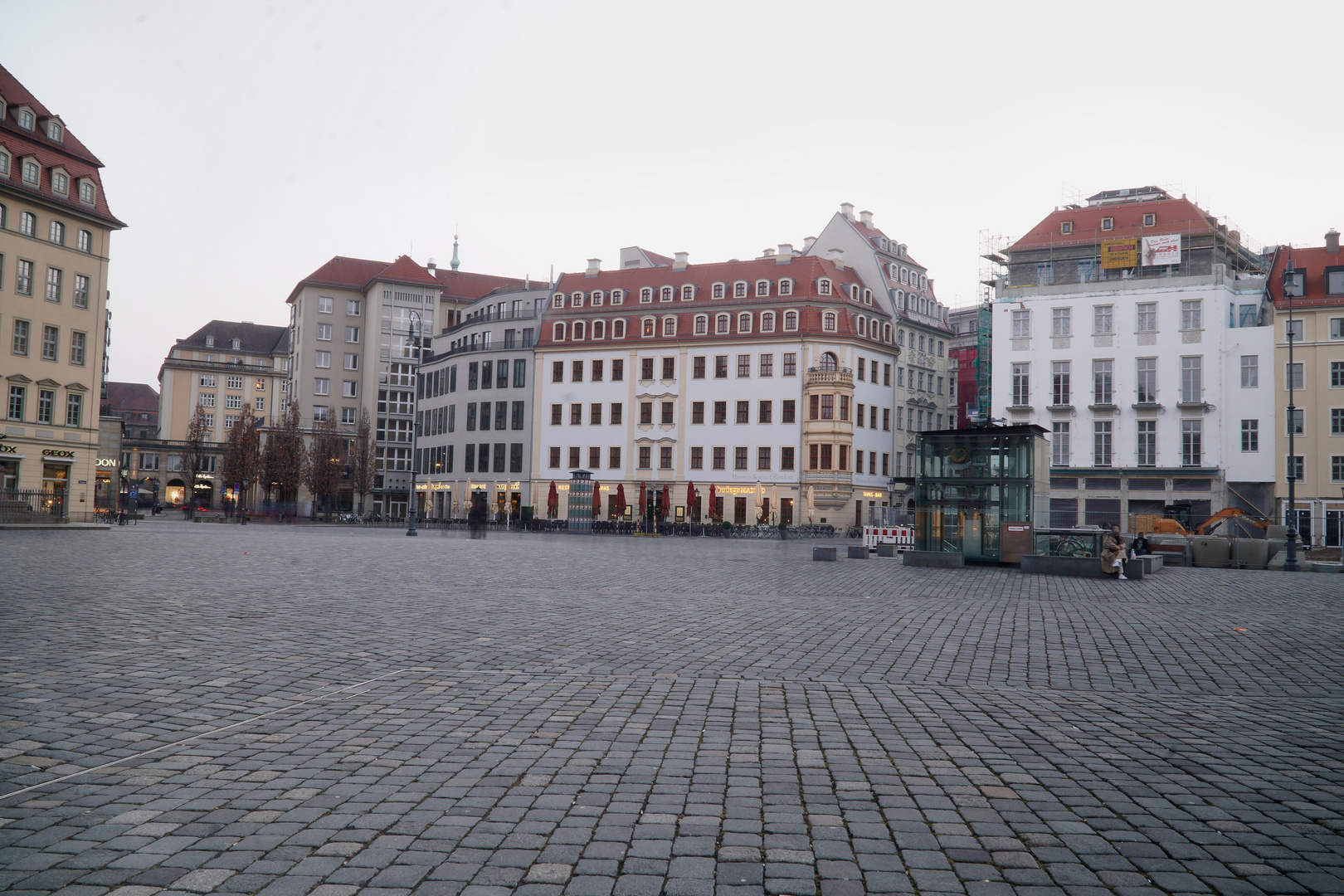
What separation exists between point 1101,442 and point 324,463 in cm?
5826

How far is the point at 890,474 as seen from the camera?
253 feet

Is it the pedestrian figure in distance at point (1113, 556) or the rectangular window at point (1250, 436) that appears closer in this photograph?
the pedestrian figure in distance at point (1113, 556)

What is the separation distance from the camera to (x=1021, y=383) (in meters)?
62.0

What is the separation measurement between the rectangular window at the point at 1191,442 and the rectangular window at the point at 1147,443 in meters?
1.35

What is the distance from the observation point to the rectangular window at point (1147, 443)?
5800 cm

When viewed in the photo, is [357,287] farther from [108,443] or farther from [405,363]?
[108,443]

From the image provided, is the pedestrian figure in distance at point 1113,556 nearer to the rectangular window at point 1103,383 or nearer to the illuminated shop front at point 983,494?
the illuminated shop front at point 983,494

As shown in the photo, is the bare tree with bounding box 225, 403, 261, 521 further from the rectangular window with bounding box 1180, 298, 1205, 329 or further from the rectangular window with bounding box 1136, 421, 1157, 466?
the rectangular window with bounding box 1180, 298, 1205, 329

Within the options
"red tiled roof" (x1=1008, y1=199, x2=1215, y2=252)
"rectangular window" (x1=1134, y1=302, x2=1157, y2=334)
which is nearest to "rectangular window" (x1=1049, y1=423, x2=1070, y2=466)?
"rectangular window" (x1=1134, y1=302, x2=1157, y2=334)

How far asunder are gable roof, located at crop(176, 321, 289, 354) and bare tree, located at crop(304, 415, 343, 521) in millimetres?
59658

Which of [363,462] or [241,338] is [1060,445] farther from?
[241,338]

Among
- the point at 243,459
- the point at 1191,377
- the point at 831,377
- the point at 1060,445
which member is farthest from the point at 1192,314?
the point at 243,459

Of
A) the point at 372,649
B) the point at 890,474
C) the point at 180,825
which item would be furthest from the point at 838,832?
the point at 890,474

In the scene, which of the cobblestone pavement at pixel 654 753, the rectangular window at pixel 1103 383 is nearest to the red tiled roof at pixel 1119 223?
the rectangular window at pixel 1103 383
